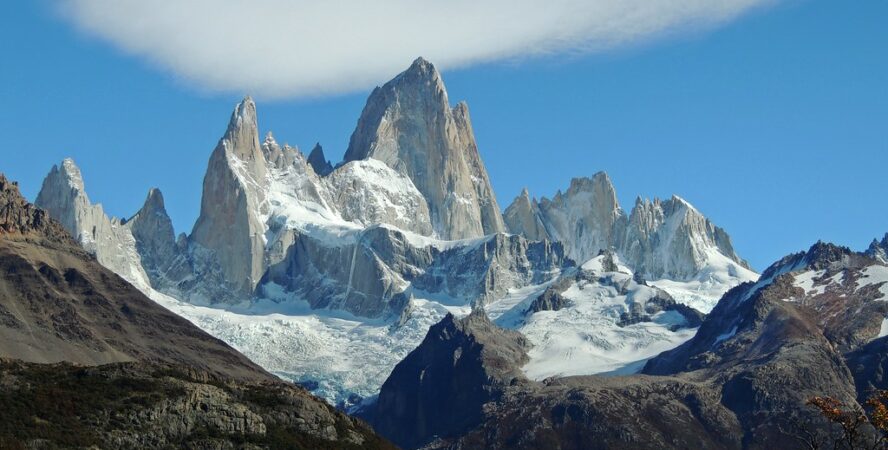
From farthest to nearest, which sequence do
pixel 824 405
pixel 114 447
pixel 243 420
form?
pixel 243 420, pixel 114 447, pixel 824 405

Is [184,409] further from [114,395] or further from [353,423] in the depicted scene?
[353,423]

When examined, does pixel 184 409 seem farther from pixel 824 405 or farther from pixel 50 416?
A: pixel 824 405

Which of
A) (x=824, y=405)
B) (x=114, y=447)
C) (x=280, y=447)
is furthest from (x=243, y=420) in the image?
(x=824, y=405)

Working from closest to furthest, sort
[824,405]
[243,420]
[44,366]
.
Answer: [824,405], [243,420], [44,366]

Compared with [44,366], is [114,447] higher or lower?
lower

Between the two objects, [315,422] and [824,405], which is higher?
[315,422]

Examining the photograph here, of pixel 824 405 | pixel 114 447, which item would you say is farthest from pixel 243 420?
pixel 824 405

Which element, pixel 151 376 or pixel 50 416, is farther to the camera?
pixel 151 376

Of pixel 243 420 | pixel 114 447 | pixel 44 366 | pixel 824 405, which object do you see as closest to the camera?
pixel 824 405

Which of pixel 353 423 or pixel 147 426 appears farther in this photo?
pixel 353 423
